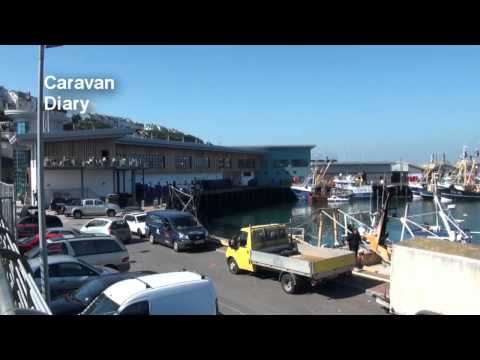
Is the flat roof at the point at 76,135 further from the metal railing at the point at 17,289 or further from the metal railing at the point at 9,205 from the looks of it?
the metal railing at the point at 17,289

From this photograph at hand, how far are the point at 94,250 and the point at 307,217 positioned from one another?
47.5 metres

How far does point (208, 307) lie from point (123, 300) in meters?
1.61

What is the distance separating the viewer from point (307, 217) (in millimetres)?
60812

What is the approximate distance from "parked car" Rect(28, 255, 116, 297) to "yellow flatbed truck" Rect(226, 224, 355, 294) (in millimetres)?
5464

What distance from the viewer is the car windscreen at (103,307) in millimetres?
7938

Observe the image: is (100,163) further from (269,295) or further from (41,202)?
(41,202)

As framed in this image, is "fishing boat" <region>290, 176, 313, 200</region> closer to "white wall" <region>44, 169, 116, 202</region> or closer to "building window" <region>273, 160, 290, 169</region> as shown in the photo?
"building window" <region>273, 160, 290, 169</region>
